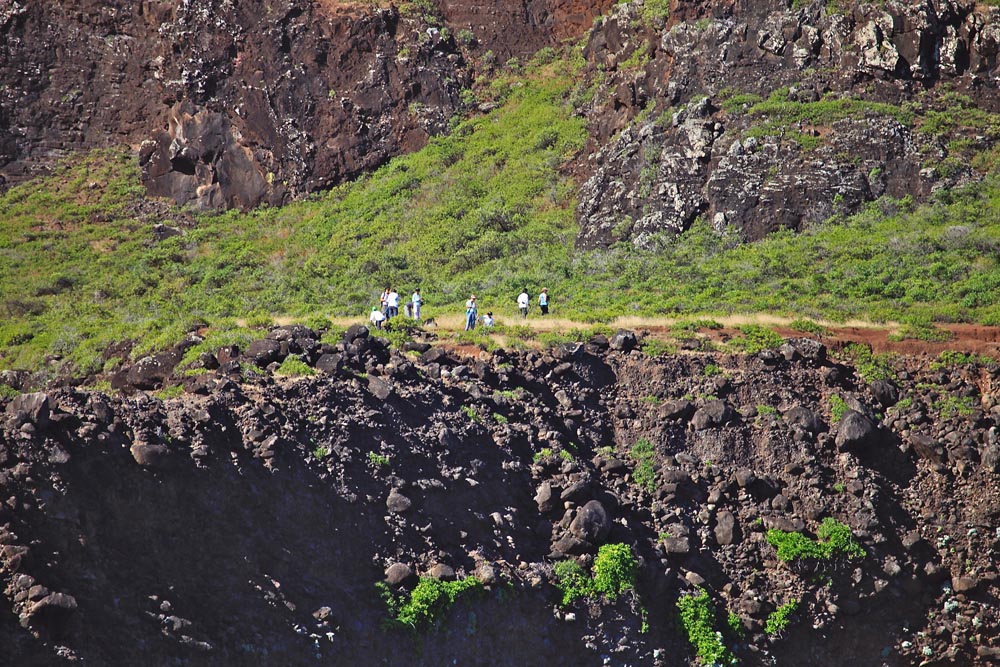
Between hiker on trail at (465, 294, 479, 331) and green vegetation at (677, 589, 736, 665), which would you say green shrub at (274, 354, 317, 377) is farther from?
green vegetation at (677, 589, 736, 665)

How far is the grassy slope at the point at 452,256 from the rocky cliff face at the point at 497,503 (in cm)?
442

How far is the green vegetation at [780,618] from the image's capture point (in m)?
18.5

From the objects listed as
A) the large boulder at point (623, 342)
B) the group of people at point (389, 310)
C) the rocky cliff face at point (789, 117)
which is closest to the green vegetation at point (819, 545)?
the large boulder at point (623, 342)

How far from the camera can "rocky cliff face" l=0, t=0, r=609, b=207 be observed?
44.2 metres

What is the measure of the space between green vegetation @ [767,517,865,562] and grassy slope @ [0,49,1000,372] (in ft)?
25.1

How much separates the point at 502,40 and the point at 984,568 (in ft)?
116

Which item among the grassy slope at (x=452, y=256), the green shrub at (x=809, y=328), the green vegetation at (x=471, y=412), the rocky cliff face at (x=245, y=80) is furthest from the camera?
the rocky cliff face at (x=245, y=80)

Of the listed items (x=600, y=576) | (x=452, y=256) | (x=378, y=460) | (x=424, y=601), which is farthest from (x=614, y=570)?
(x=452, y=256)

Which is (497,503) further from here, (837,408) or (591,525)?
(837,408)

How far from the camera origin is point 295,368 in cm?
1947

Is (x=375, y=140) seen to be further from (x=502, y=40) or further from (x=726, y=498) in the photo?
(x=726, y=498)

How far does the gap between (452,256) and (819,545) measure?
64.9 feet

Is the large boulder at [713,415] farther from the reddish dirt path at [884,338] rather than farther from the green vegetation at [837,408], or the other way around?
the reddish dirt path at [884,338]

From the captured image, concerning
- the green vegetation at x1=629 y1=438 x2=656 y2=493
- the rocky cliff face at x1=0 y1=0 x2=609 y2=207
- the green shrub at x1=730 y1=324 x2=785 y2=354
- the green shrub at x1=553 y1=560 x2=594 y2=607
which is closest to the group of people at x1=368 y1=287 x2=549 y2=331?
the green shrub at x1=730 y1=324 x2=785 y2=354
